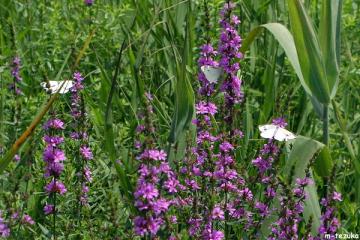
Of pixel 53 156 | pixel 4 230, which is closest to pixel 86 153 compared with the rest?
pixel 53 156

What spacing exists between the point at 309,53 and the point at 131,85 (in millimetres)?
1123

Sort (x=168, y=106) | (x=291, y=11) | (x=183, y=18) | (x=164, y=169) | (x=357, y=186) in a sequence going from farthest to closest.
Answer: (x=183, y=18) < (x=168, y=106) < (x=357, y=186) < (x=291, y=11) < (x=164, y=169)

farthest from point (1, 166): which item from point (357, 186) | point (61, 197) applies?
point (357, 186)

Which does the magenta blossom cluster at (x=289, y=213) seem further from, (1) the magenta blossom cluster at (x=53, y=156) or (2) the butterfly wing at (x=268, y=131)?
(1) the magenta blossom cluster at (x=53, y=156)

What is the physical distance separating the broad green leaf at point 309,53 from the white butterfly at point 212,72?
32 cm

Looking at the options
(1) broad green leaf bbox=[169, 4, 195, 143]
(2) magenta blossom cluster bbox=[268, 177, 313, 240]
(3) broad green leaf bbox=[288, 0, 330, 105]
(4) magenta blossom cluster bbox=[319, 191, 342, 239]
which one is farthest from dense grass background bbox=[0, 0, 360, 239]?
(4) magenta blossom cluster bbox=[319, 191, 342, 239]

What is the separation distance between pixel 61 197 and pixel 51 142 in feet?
1.26

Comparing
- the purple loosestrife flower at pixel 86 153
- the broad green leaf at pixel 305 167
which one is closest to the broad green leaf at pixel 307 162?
the broad green leaf at pixel 305 167

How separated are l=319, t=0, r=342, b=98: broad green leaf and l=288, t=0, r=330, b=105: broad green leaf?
0.20ft

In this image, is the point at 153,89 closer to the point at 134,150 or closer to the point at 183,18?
the point at 183,18

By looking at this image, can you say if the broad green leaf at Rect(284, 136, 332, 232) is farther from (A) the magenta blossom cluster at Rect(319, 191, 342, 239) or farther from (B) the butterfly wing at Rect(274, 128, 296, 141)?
(A) the magenta blossom cluster at Rect(319, 191, 342, 239)

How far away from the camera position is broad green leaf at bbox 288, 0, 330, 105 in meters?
2.81

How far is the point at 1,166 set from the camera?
7.89 ft

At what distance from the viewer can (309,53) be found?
2818 millimetres
